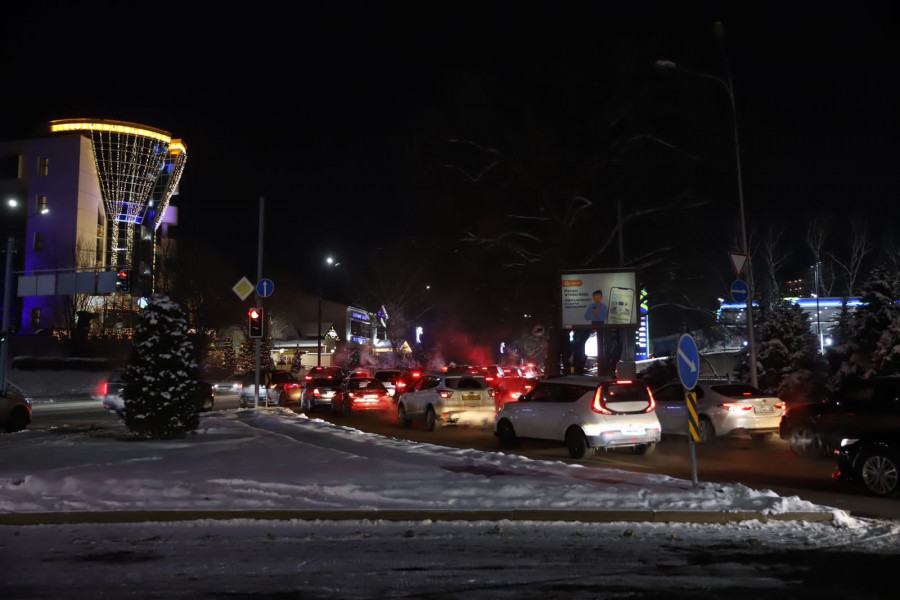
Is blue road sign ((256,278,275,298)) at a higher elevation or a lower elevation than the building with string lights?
lower

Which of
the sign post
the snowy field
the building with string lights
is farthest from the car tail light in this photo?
the building with string lights

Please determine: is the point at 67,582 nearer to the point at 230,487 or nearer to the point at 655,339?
the point at 230,487

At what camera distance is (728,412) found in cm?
1845

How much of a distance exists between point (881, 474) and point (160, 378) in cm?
1384

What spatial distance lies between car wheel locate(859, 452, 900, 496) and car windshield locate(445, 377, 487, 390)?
43.4ft

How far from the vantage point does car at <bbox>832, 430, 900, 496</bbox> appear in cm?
1091

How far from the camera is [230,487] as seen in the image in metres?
11.1

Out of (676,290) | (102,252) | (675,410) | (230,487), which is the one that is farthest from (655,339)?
(230,487)

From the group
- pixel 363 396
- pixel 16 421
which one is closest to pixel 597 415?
pixel 363 396

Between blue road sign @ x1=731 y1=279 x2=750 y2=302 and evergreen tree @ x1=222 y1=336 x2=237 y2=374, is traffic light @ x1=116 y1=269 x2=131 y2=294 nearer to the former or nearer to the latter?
blue road sign @ x1=731 y1=279 x2=750 y2=302

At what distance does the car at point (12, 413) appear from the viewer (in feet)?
76.1

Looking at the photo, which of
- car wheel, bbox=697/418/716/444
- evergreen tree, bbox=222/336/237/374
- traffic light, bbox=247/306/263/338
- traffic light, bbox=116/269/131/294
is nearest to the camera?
car wheel, bbox=697/418/716/444

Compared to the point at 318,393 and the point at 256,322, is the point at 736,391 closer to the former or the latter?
the point at 256,322

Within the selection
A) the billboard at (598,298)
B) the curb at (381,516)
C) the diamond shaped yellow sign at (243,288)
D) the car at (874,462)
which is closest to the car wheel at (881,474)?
the car at (874,462)
